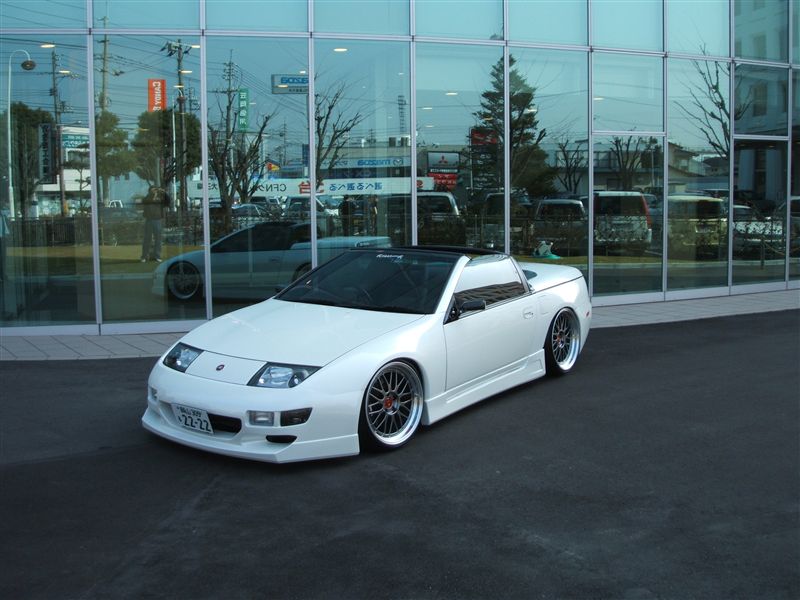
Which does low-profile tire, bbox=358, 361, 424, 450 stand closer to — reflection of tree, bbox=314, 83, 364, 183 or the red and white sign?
reflection of tree, bbox=314, 83, 364, 183

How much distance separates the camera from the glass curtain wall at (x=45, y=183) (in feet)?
35.8

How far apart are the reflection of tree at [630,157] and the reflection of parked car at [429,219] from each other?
10.0 ft

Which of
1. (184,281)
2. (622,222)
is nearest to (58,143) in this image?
(184,281)

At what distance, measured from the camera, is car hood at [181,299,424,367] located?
217 inches

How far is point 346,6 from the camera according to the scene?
1205 cm

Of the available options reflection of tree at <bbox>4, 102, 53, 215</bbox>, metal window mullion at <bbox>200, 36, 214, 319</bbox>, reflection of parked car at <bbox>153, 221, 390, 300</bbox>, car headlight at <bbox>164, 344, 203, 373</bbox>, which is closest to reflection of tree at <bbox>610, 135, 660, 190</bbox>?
reflection of parked car at <bbox>153, 221, 390, 300</bbox>

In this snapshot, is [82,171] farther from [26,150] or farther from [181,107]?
[181,107]

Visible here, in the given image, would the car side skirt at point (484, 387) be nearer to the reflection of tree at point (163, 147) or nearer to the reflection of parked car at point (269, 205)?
the reflection of parked car at point (269, 205)

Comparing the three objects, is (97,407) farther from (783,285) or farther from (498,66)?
(783,285)

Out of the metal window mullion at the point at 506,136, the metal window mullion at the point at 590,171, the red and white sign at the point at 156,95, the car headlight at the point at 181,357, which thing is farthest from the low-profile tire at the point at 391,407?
the metal window mullion at the point at 590,171

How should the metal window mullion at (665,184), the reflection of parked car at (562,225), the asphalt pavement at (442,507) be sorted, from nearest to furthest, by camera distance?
the asphalt pavement at (442,507)
the reflection of parked car at (562,225)
the metal window mullion at (665,184)

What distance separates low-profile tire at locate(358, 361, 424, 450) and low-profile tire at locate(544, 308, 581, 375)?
226 cm

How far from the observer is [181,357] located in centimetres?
577

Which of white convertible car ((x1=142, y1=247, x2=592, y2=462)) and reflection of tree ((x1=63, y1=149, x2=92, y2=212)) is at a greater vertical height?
reflection of tree ((x1=63, y1=149, x2=92, y2=212))
